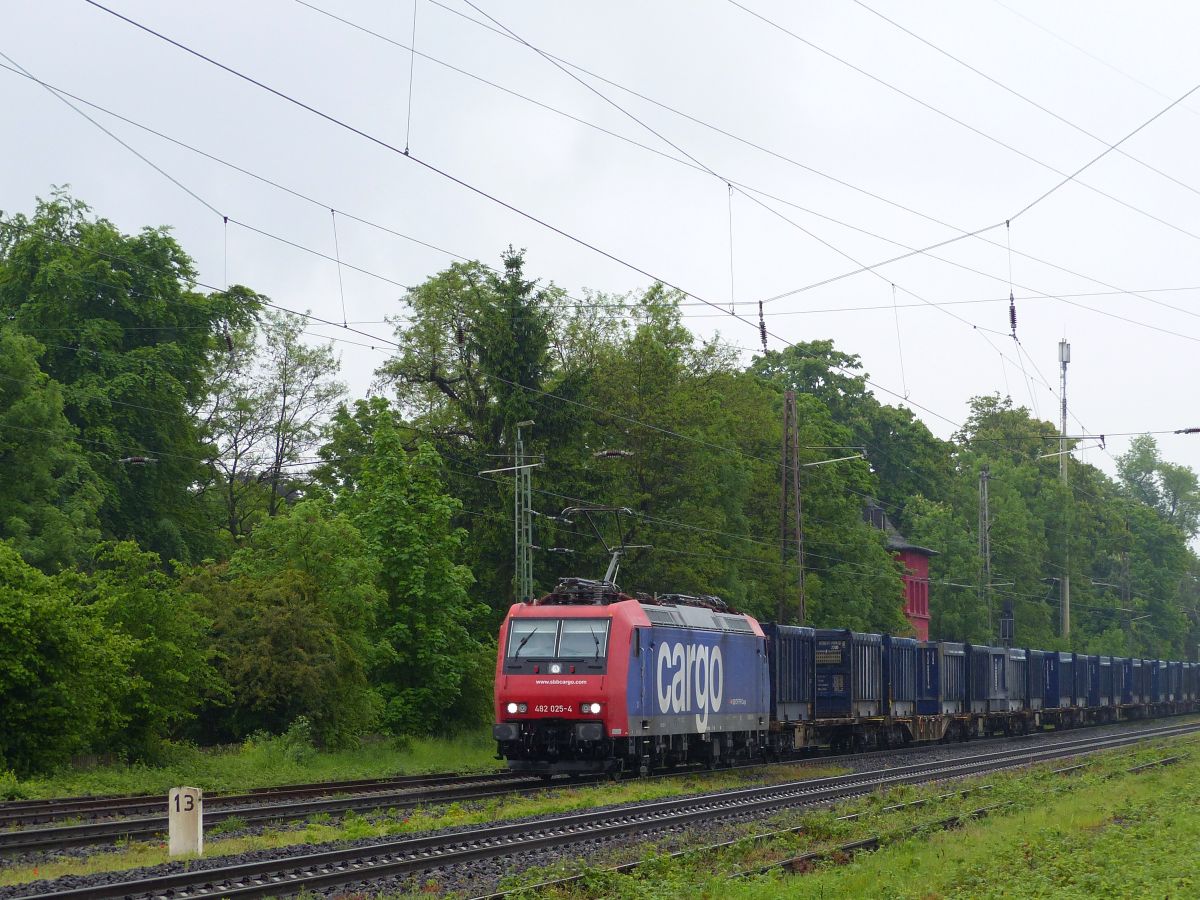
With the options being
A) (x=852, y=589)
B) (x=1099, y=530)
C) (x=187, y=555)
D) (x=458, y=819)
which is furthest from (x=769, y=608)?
(x=1099, y=530)

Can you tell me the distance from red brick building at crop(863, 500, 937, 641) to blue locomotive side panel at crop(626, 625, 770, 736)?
59.4 metres

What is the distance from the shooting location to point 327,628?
3116 centimetres

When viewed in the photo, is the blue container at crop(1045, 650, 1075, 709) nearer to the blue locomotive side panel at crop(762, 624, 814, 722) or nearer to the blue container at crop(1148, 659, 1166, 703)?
the blue container at crop(1148, 659, 1166, 703)

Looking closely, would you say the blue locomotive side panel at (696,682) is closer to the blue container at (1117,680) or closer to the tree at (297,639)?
the tree at (297,639)

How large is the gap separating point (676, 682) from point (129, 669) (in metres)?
9.94

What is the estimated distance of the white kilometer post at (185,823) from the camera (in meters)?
15.4

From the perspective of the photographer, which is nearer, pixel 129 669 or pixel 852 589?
pixel 129 669

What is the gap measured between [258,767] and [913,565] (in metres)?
71.9

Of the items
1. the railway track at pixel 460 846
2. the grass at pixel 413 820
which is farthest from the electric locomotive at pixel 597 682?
the railway track at pixel 460 846

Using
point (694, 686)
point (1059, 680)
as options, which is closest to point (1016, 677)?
point (1059, 680)

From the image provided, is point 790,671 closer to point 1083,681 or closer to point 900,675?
point 900,675

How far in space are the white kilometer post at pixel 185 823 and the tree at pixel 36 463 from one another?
84.1 feet

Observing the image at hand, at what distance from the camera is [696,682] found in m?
28.7

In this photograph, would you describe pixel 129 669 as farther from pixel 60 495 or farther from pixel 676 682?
pixel 60 495
